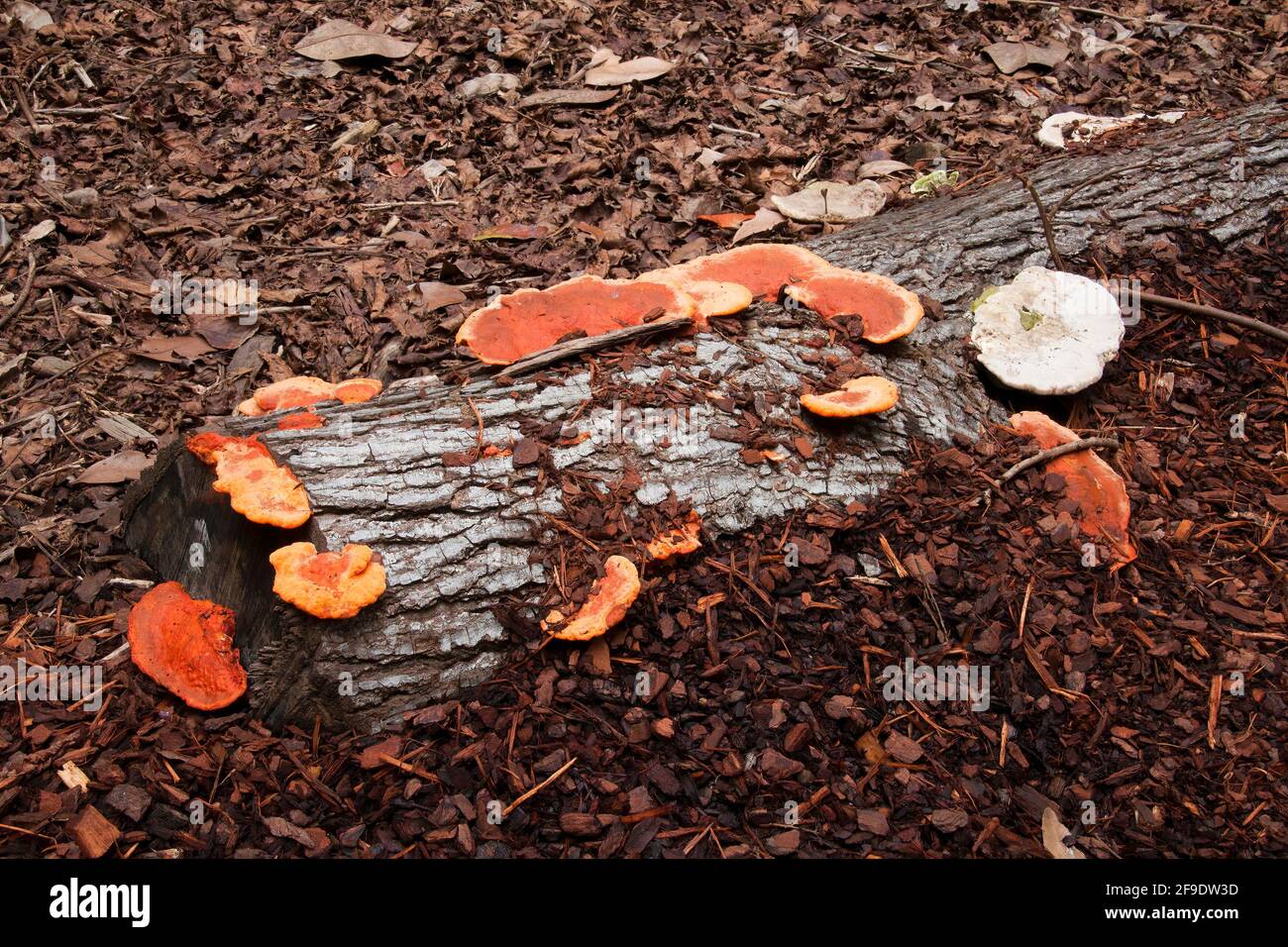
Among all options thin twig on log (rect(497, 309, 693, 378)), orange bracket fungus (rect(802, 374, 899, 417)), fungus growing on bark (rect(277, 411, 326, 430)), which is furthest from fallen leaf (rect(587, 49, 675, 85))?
fungus growing on bark (rect(277, 411, 326, 430))

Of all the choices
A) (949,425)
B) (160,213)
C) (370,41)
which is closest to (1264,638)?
(949,425)

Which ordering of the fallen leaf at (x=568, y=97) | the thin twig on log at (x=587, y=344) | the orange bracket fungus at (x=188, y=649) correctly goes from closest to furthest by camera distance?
the orange bracket fungus at (x=188, y=649) → the thin twig on log at (x=587, y=344) → the fallen leaf at (x=568, y=97)

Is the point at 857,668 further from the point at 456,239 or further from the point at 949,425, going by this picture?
the point at 456,239

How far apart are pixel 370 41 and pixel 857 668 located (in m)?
6.14

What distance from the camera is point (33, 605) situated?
3668 millimetres

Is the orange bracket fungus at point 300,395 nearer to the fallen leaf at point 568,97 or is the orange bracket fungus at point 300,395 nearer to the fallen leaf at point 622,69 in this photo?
the fallen leaf at point 568,97

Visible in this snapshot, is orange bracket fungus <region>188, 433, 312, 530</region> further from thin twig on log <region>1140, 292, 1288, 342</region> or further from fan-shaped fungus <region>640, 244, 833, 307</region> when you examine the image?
thin twig on log <region>1140, 292, 1288, 342</region>

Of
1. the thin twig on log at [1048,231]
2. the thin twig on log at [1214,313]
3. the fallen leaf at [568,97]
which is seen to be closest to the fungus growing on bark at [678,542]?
the thin twig on log at [1048,231]

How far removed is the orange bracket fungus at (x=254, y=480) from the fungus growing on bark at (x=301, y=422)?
15 cm

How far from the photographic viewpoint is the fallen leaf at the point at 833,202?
5.80 meters

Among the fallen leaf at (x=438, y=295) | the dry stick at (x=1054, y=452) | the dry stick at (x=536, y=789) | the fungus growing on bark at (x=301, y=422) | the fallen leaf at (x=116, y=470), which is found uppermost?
the fungus growing on bark at (x=301, y=422)

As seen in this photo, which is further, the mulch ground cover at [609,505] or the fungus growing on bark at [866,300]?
the fungus growing on bark at [866,300]

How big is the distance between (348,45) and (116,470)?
13.8ft

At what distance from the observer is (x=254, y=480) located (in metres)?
3.03
